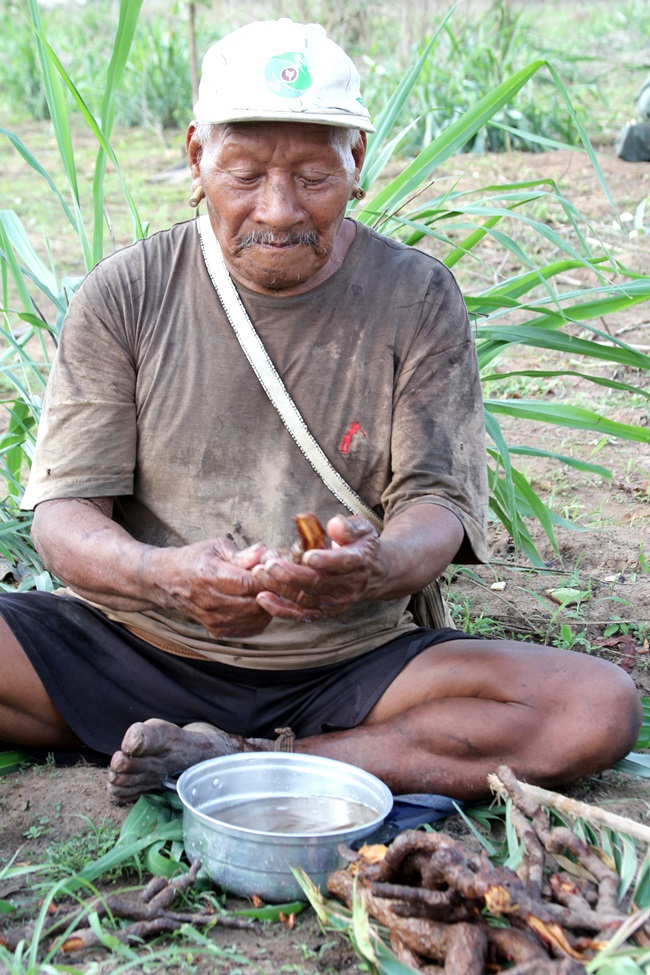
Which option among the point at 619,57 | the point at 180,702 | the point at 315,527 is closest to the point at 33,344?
the point at 180,702

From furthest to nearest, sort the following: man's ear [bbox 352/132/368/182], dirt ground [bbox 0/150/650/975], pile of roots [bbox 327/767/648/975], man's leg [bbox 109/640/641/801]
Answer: man's ear [bbox 352/132/368/182] → man's leg [bbox 109/640/641/801] → dirt ground [bbox 0/150/650/975] → pile of roots [bbox 327/767/648/975]

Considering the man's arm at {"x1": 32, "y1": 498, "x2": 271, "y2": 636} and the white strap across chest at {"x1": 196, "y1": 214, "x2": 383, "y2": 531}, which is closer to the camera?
the man's arm at {"x1": 32, "y1": 498, "x2": 271, "y2": 636}

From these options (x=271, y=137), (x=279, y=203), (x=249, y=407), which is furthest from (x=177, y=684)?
(x=271, y=137)

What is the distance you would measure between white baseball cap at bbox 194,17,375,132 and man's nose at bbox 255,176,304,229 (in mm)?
117

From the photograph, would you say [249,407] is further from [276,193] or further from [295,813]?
[295,813]

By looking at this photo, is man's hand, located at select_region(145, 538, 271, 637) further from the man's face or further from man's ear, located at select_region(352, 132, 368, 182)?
man's ear, located at select_region(352, 132, 368, 182)

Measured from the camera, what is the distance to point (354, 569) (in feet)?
6.26

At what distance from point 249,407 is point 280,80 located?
635 mm

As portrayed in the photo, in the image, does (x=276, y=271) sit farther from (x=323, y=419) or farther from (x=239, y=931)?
(x=239, y=931)

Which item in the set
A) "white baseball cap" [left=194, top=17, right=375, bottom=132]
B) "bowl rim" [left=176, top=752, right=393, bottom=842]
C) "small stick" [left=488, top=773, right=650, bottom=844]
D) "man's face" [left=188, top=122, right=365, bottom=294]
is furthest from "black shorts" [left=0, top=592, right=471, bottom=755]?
"white baseball cap" [left=194, top=17, right=375, bottom=132]

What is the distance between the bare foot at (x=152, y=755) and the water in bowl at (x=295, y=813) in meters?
0.14

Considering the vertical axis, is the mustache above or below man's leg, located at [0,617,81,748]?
above

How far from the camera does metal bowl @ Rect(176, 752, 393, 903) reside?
5.92ft

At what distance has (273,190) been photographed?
6.94 feet
